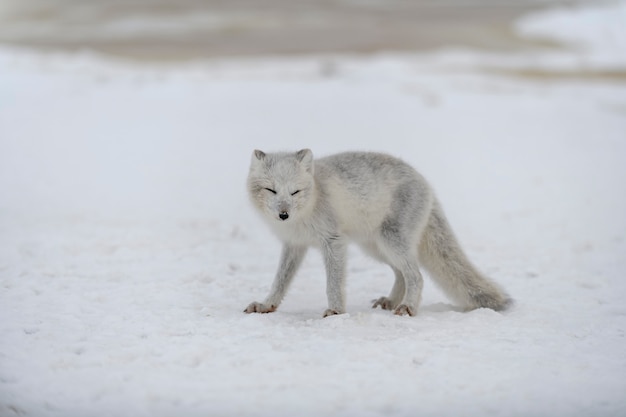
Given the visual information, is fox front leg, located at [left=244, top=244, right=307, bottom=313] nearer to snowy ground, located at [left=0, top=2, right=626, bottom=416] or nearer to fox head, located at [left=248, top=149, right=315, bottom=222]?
snowy ground, located at [left=0, top=2, right=626, bottom=416]

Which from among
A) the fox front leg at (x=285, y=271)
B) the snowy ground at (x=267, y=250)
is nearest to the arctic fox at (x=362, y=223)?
the fox front leg at (x=285, y=271)

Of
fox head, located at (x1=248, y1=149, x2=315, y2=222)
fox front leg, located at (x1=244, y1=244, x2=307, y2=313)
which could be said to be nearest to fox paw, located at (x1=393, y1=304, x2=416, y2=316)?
fox front leg, located at (x1=244, y1=244, x2=307, y2=313)

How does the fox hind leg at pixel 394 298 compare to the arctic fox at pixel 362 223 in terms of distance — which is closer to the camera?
the arctic fox at pixel 362 223

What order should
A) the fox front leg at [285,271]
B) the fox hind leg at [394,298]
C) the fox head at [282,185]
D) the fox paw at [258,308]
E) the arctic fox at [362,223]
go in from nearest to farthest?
1. the fox head at [282,185]
2. the arctic fox at [362,223]
3. the fox paw at [258,308]
4. the fox front leg at [285,271]
5. the fox hind leg at [394,298]

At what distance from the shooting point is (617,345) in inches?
156

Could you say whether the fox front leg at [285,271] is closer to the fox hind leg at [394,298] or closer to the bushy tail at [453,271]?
the fox hind leg at [394,298]

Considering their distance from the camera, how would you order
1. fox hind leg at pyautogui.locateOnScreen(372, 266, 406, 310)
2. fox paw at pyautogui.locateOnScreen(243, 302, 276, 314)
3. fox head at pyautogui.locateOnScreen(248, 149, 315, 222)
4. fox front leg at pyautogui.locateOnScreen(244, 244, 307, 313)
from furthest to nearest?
fox hind leg at pyautogui.locateOnScreen(372, 266, 406, 310)
fox front leg at pyautogui.locateOnScreen(244, 244, 307, 313)
fox paw at pyautogui.locateOnScreen(243, 302, 276, 314)
fox head at pyautogui.locateOnScreen(248, 149, 315, 222)

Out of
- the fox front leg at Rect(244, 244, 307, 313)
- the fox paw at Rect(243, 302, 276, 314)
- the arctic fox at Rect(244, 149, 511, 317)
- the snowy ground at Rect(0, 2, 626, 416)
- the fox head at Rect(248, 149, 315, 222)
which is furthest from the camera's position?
the fox front leg at Rect(244, 244, 307, 313)

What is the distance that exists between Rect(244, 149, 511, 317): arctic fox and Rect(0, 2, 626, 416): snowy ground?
0.25m

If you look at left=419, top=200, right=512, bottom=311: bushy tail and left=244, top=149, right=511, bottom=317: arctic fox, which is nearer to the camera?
left=244, top=149, right=511, bottom=317: arctic fox

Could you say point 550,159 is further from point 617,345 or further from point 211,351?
point 211,351

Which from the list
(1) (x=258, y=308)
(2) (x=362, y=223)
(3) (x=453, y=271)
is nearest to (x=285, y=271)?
(1) (x=258, y=308)

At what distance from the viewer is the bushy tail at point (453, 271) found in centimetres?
466

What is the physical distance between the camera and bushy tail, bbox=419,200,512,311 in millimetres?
4656
